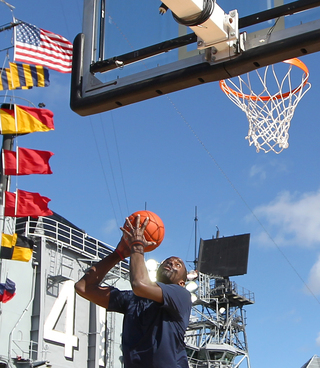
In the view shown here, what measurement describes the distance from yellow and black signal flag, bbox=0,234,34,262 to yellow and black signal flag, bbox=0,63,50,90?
4662 mm

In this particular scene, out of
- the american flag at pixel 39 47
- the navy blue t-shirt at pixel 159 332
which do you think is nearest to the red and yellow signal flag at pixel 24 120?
the american flag at pixel 39 47

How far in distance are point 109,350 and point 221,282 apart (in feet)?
48.5

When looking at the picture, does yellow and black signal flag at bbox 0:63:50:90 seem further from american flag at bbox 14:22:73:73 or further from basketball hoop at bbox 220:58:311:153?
basketball hoop at bbox 220:58:311:153

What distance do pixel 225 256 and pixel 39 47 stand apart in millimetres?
22158

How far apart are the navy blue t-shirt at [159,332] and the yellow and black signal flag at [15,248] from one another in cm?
1332

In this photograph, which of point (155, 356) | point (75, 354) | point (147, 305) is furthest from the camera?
point (75, 354)

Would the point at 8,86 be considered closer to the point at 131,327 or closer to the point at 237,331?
the point at 131,327

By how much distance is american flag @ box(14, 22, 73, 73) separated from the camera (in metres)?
18.0

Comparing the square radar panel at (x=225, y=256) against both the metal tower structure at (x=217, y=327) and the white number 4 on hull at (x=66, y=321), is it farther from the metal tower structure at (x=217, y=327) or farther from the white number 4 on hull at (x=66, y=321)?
the white number 4 on hull at (x=66, y=321)

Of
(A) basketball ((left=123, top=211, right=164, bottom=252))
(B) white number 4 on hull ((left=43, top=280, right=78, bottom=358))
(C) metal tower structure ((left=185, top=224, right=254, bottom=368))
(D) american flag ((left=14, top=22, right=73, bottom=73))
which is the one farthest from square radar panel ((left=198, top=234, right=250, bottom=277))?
(A) basketball ((left=123, top=211, right=164, bottom=252))

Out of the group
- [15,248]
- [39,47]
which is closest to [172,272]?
[15,248]

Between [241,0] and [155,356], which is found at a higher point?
[241,0]

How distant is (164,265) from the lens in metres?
4.86

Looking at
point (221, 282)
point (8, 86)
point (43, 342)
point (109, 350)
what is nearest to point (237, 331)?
point (221, 282)
